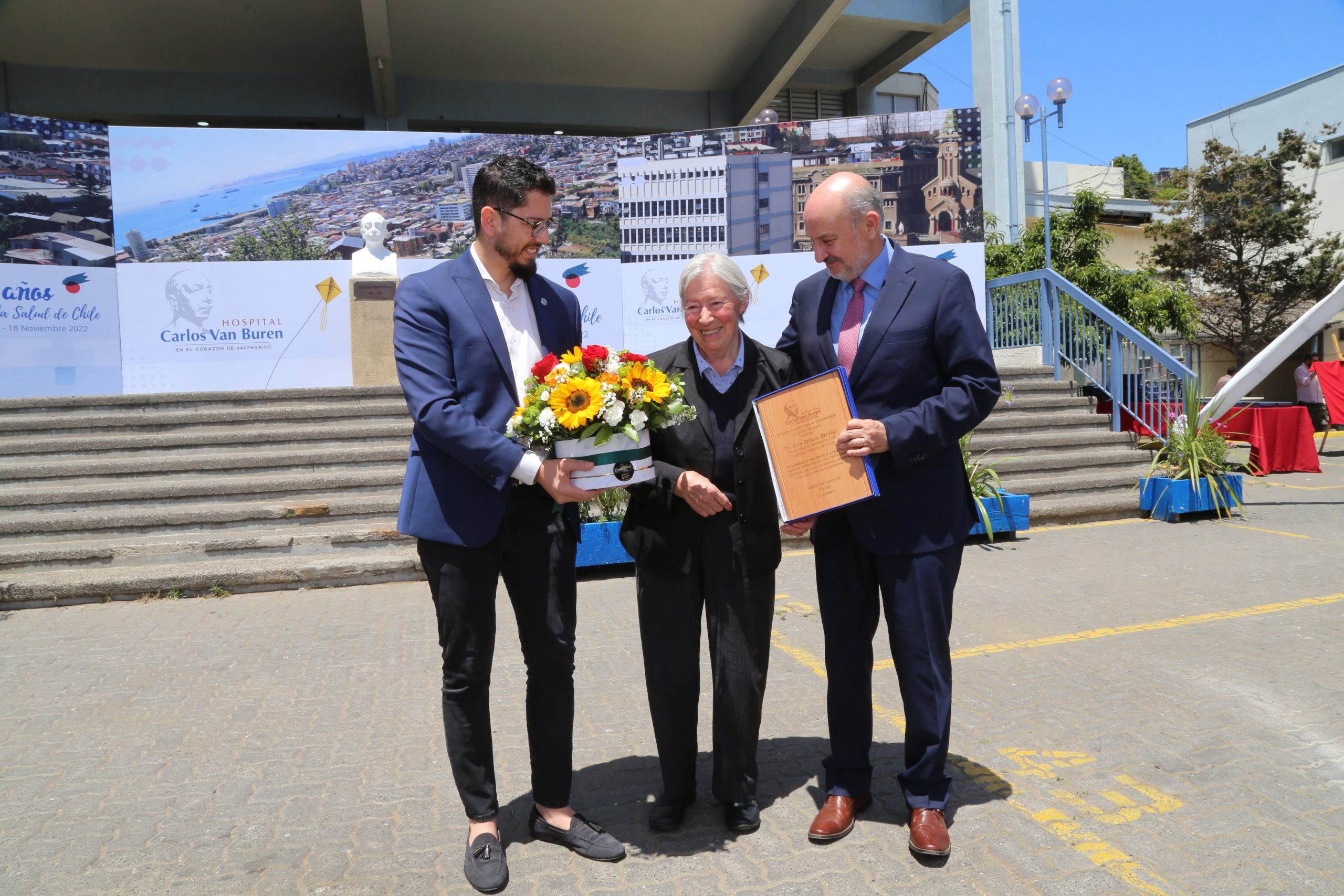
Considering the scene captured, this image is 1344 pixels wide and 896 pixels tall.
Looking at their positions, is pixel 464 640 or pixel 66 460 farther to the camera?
pixel 66 460

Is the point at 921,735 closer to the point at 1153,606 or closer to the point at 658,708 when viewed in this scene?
the point at 658,708

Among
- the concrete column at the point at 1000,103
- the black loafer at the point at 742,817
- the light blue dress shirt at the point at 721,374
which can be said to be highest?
the concrete column at the point at 1000,103

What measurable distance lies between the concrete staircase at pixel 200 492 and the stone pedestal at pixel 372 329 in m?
1.56

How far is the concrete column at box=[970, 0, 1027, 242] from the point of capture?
2430 centimetres

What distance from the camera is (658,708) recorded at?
10.6 feet

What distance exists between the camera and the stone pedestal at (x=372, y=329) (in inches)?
492

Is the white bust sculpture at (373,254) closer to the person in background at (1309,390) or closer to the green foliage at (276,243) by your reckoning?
the green foliage at (276,243)

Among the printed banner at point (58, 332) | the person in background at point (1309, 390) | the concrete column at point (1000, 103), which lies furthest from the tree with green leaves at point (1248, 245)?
the printed banner at point (58, 332)

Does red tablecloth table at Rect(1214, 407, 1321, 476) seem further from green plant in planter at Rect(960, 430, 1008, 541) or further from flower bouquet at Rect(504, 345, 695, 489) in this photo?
flower bouquet at Rect(504, 345, 695, 489)

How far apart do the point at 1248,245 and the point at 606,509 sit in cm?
2392

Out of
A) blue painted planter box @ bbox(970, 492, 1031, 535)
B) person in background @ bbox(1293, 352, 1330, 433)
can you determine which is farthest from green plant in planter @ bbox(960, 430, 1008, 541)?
person in background @ bbox(1293, 352, 1330, 433)

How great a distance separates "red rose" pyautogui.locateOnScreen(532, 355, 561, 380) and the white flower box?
0.22 meters

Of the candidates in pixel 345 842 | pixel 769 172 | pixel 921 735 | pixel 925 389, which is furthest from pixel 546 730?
pixel 769 172

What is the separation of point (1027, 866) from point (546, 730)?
166cm
